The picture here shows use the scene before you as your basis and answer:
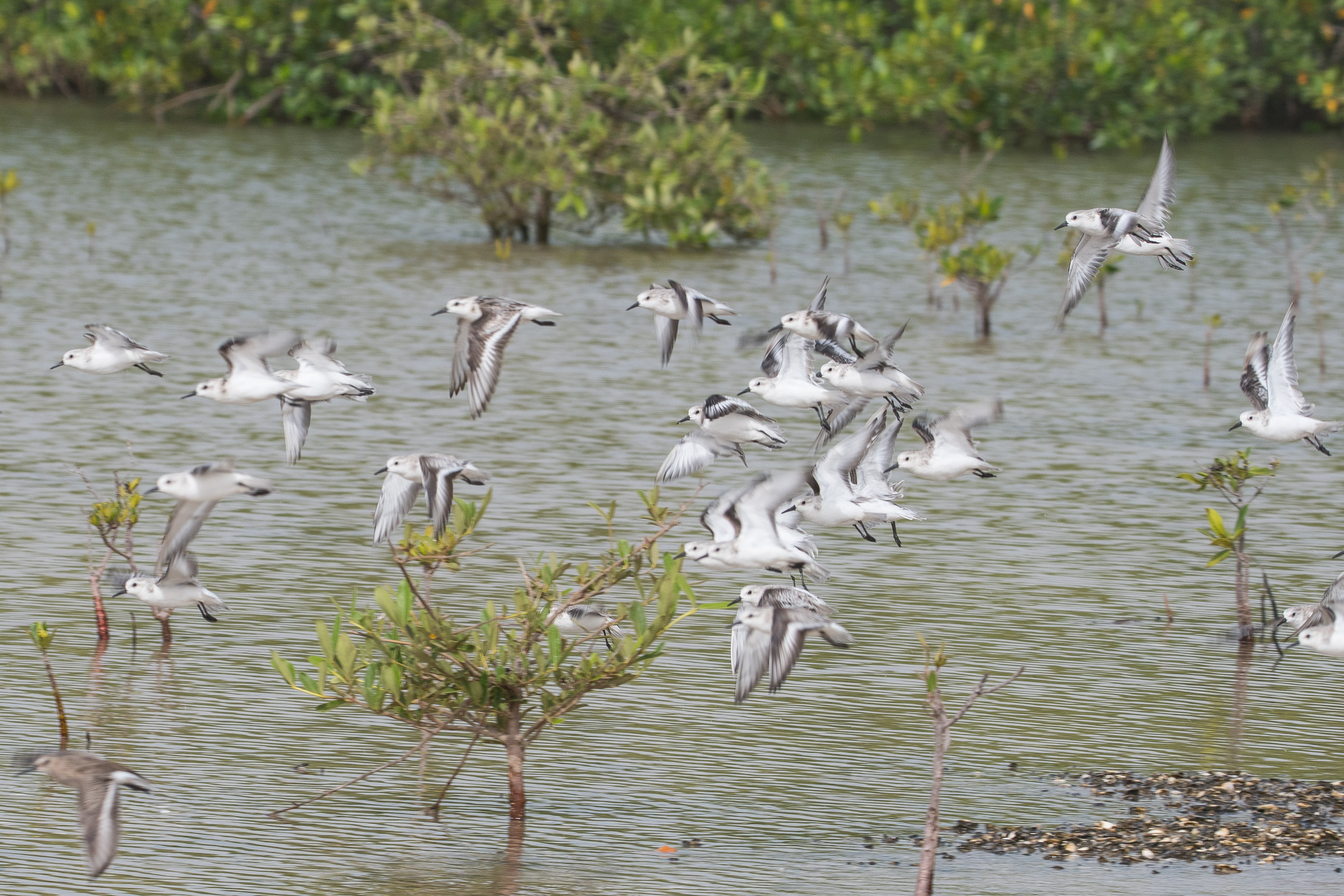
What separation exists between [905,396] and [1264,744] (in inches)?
94.9

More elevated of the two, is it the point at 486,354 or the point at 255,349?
the point at 255,349

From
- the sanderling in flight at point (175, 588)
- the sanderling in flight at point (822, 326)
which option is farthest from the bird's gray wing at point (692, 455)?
the sanderling in flight at point (175, 588)

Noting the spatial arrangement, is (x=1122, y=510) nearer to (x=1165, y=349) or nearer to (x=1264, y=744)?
(x=1264, y=744)

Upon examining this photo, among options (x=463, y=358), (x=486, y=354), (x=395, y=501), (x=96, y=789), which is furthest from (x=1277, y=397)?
(x=96, y=789)

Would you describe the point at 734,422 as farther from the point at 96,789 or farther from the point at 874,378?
the point at 96,789

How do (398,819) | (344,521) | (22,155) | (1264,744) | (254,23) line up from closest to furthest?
(398,819) < (1264,744) < (344,521) < (22,155) < (254,23)

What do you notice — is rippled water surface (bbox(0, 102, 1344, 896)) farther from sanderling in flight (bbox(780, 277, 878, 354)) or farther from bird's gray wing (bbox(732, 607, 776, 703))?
sanderling in flight (bbox(780, 277, 878, 354))

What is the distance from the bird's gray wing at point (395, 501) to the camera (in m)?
9.73

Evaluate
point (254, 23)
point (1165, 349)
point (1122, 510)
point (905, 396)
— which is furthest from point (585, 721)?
point (254, 23)

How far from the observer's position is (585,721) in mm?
9609

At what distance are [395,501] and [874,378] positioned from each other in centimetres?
239

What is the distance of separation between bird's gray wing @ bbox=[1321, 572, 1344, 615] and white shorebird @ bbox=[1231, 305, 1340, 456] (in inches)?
71.4

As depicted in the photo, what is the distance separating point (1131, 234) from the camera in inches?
417

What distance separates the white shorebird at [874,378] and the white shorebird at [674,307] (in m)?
0.60
